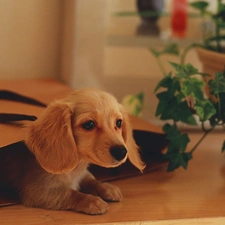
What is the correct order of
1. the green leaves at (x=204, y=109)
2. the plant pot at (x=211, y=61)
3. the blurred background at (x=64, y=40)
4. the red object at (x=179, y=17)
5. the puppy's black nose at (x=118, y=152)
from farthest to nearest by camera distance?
1. the red object at (x=179, y=17)
2. the blurred background at (x=64, y=40)
3. the plant pot at (x=211, y=61)
4. the green leaves at (x=204, y=109)
5. the puppy's black nose at (x=118, y=152)

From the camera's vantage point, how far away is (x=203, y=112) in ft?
3.08

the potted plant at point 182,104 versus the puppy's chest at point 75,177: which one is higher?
the potted plant at point 182,104

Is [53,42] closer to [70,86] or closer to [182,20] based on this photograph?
[70,86]

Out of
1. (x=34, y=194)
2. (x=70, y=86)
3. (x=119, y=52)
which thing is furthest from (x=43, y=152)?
(x=119, y=52)

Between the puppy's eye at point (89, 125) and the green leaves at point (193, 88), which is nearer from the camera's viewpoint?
the puppy's eye at point (89, 125)

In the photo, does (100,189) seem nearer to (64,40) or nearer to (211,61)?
(211,61)

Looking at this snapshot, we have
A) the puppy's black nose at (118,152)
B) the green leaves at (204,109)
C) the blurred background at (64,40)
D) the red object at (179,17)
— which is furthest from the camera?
the red object at (179,17)

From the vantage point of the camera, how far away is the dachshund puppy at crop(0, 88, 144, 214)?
0.80 m

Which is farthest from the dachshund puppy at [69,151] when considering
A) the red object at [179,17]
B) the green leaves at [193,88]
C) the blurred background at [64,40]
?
the red object at [179,17]

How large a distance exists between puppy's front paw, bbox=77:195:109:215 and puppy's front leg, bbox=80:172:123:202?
0.16 ft

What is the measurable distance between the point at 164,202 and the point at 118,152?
0.15m

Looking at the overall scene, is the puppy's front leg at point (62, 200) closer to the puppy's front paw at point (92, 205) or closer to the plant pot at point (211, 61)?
the puppy's front paw at point (92, 205)

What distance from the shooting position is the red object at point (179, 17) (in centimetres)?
147

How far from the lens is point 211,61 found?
1.10m
